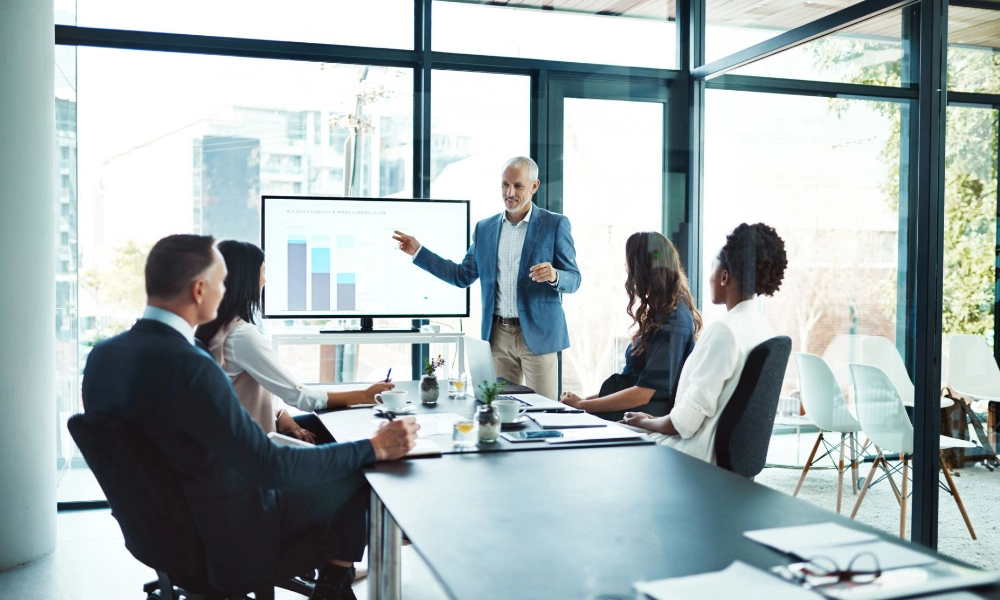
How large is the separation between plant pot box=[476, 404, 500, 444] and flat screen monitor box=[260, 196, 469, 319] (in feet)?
8.14

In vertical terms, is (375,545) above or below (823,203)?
below

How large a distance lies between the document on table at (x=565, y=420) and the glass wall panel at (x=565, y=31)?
3011mm

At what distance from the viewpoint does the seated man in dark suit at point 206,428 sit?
1.87m

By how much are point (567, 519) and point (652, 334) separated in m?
1.78

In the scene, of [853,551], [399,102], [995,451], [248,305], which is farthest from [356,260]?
[853,551]

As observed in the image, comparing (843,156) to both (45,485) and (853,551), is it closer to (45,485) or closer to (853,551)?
(853,551)

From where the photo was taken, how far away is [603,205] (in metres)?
5.53

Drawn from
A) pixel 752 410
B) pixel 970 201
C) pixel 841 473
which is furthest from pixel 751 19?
pixel 752 410

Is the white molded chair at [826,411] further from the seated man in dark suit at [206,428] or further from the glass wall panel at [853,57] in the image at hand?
the seated man in dark suit at [206,428]

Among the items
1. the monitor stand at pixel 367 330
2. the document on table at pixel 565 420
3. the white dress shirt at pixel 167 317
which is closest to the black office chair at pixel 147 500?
the white dress shirt at pixel 167 317

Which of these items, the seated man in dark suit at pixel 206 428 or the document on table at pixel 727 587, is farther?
the seated man in dark suit at pixel 206 428

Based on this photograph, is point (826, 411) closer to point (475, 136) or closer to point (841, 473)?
point (841, 473)

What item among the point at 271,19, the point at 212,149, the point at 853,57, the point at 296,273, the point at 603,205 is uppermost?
the point at 271,19

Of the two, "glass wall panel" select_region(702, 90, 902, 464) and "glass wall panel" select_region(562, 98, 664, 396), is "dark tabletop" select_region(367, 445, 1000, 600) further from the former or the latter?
"glass wall panel" select_region(562, 98, 664, 396)
